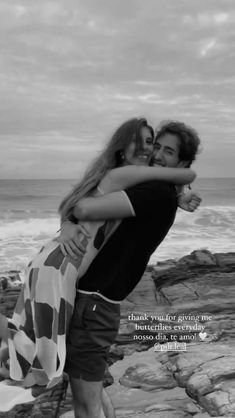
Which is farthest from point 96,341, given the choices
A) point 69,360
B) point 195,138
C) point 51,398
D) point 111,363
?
point 111,363

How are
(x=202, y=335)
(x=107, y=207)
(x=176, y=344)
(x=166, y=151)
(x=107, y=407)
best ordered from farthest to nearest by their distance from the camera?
(x=202, y=335), (x=176, y=344), (x=107, y=407), (x=166, y=151), (x=107, y=207)

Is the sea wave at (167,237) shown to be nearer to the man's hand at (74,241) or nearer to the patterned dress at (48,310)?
the patterned dress at (48,310)

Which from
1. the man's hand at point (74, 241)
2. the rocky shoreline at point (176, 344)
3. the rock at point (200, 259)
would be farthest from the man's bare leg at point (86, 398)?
the rock at point (200, 259)

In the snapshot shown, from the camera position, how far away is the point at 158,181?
198 centimetres

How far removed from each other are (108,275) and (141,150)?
517 millimetres

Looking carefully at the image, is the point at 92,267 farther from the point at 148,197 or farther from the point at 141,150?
the point at 141,150

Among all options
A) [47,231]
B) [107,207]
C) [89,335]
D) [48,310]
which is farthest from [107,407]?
[47,231]

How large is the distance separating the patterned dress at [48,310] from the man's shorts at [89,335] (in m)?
0.05

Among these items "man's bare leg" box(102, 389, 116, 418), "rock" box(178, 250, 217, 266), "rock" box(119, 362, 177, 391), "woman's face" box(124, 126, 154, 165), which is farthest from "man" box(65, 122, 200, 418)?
"rock" box(178, 250, 217, 266)

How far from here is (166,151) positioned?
216 cm

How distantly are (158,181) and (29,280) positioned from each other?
2.07 feet

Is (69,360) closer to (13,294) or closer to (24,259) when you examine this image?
(13,294)

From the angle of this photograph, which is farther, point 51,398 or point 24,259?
point 24,259

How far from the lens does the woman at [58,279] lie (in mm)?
1933
